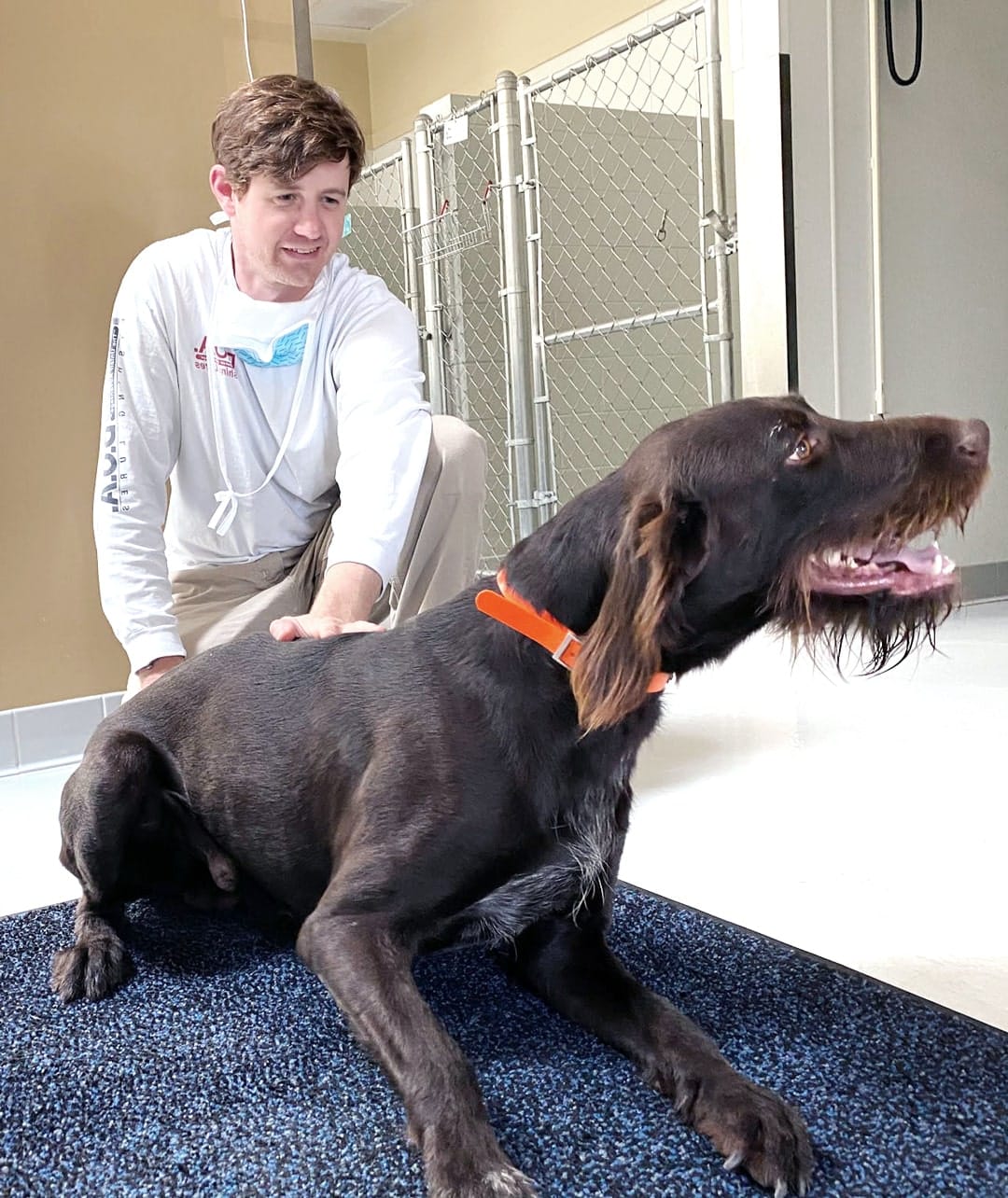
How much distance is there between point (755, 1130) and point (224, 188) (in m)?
2.11

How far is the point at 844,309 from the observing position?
15.5 feet

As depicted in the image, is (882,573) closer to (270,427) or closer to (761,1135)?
(761,1135)

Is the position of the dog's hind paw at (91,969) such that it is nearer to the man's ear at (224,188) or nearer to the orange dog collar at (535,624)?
the orange dog collar at (535,624)

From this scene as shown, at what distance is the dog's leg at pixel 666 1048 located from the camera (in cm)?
117

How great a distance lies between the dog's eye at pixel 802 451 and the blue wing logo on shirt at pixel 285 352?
1511mm

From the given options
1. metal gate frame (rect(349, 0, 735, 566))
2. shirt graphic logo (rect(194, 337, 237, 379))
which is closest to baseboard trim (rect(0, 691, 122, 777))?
shirt graphic logo (rect(194, 337, 237, 379))

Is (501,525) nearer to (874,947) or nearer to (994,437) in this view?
(994,437)

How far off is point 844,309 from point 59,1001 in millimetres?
4063

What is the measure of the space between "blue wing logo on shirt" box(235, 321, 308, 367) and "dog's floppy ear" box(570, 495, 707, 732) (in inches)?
57.1

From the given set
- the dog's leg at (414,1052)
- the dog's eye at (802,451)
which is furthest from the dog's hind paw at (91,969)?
the dog's eye at (802,451)

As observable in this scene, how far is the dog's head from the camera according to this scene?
131 cm

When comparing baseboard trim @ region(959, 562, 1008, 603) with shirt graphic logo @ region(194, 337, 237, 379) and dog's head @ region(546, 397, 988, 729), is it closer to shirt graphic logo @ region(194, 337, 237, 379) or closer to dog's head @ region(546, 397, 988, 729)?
shirt graphic logo @ region(194, 337, 237, 379)

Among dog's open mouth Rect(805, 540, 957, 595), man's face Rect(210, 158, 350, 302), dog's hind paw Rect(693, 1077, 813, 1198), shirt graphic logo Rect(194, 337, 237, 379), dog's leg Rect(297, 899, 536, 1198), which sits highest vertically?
man's face Rect(210, 158, 350, 302)

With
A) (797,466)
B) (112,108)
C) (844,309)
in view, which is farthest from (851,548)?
(844,309)
